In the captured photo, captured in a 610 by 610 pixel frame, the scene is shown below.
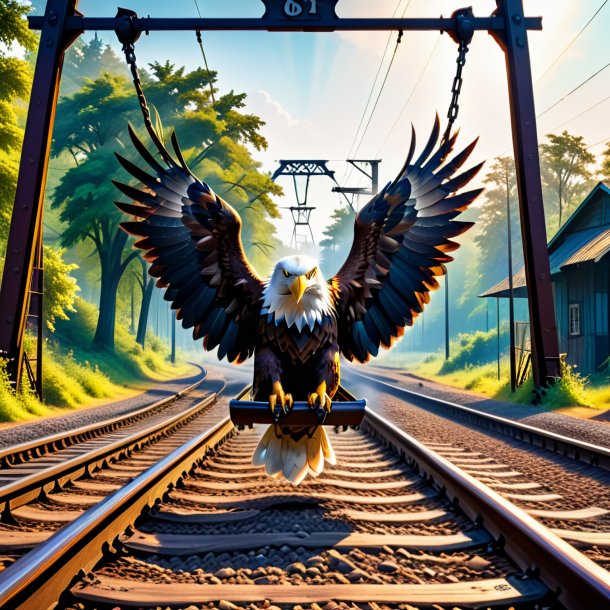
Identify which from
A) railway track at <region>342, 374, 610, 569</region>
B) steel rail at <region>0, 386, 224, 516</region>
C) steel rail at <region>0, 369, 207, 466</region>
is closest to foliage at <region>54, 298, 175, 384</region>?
steel rail at <region>0, 369, 207, 466</region>

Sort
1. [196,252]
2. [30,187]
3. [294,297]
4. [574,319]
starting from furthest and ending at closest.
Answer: [574,319], [30,187], [196,252], [294,297]

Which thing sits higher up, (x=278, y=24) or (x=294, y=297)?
(x=278, y=24)

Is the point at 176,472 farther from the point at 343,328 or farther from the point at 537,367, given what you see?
the point at 537,367

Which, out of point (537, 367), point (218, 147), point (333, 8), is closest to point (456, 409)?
point (537, 367)

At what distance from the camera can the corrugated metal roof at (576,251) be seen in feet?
58.8

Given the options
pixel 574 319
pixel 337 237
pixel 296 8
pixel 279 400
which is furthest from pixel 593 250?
pixel 337 237

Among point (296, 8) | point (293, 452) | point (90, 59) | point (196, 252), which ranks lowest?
point (293, 452)

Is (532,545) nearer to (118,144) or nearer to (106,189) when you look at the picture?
(106,189)

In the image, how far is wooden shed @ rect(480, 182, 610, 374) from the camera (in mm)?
20438

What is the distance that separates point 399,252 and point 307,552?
7.31 feet

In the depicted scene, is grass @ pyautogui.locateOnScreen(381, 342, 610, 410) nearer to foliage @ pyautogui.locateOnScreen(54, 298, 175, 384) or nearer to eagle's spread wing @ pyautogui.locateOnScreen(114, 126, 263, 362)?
eagle's spread wing @ pyautogui.locateOnScreen(114, 126, 263, 362)

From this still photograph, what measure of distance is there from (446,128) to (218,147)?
24382 mm

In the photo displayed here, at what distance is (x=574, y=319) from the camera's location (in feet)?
74.0

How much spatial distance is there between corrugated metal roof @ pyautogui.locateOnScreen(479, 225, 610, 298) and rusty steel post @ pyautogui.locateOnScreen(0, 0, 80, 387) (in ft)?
42.4
